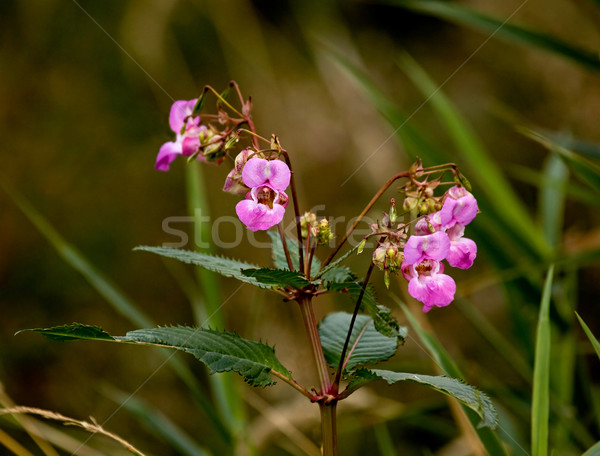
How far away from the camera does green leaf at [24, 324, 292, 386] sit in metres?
0.52

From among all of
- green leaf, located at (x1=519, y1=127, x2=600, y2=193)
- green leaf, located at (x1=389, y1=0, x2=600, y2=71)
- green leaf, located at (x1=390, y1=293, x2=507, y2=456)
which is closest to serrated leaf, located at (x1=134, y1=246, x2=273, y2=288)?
green leaf, located at (x1=390, y1=293, x2=507, y2=456)

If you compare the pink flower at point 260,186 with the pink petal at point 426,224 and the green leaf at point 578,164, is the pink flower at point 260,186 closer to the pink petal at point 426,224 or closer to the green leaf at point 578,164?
the pink petal at point 426,224

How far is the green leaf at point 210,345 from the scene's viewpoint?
1.70ft

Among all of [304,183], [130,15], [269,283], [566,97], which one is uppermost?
[130,15]

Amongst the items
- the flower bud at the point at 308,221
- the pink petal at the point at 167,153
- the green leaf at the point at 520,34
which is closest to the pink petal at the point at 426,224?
the flower bud at the point at 308,221

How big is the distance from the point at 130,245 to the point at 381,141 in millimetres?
914

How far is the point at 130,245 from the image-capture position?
1827mm

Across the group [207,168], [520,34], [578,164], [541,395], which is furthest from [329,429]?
[207,168]

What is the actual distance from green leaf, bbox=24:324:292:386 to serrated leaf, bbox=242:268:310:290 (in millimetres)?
69

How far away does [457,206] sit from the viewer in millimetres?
609

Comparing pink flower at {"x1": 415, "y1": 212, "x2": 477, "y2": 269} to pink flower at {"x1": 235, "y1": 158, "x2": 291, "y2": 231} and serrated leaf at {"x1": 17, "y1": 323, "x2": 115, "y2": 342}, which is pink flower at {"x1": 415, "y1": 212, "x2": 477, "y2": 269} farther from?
serrated leaf at {"x1": 17, "y1": 323, "x2": 115, "y2": 342}

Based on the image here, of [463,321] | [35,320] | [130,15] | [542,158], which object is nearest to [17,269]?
[35,320]

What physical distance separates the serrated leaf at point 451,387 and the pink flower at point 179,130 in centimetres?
36

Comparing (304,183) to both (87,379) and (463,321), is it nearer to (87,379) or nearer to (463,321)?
(463,321)
